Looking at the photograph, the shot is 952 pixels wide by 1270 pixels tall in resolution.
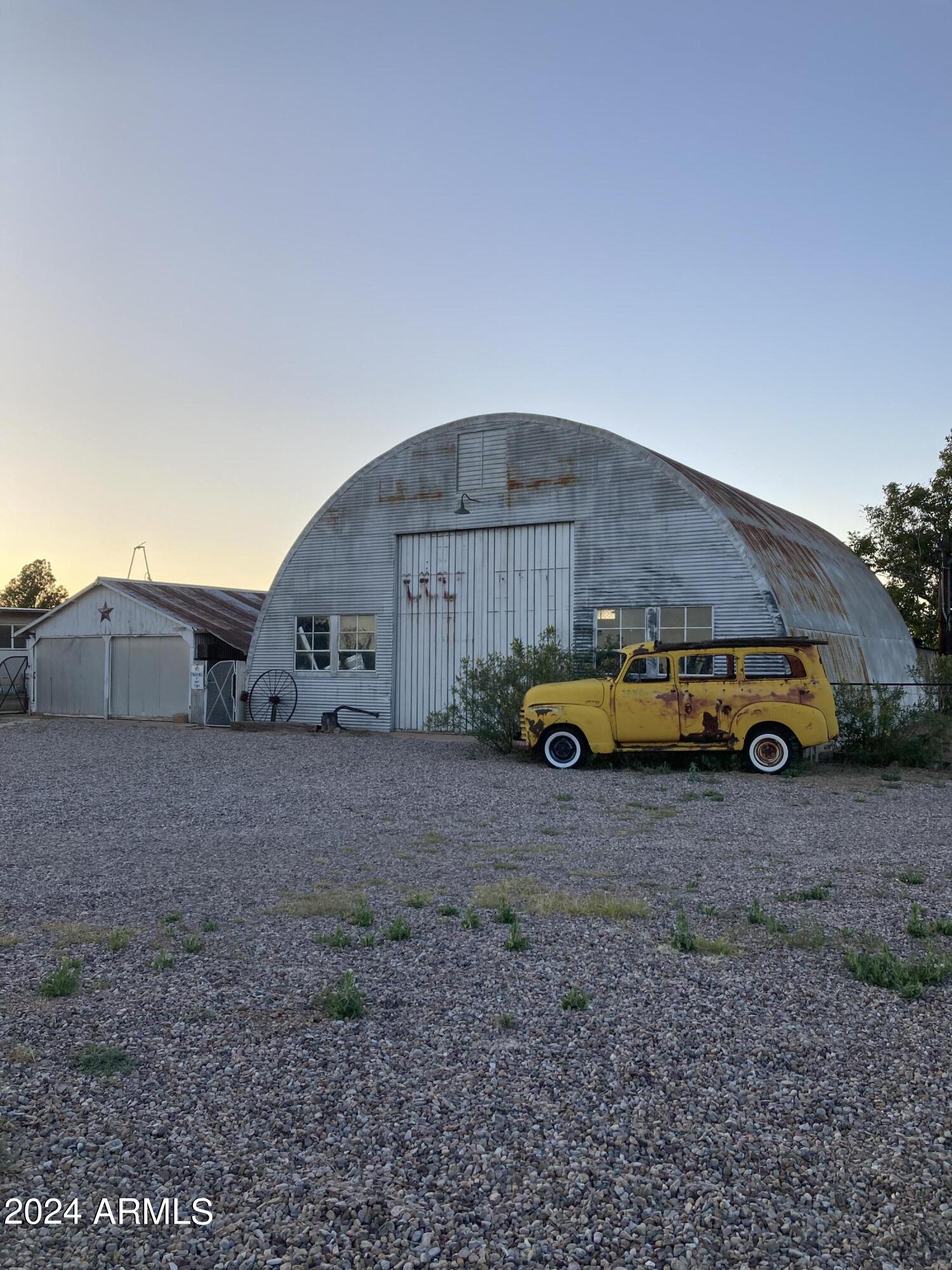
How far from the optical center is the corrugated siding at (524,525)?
19.9 meters

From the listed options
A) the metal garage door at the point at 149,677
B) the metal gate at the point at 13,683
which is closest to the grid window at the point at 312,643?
the metal garage door at the point at 149,677

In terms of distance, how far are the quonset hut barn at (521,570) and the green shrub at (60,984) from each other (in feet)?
51.5

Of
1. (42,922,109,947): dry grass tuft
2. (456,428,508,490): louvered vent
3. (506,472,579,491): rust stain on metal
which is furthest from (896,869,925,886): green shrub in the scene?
(456,428,508,490): louvered vent

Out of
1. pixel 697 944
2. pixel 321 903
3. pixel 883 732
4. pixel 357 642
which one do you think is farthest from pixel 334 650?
pixel 697 944

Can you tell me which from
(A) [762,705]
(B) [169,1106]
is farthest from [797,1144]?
(A) [762,705]

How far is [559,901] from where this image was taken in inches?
296

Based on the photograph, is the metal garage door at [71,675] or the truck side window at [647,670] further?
the metal garage door at [71,675]

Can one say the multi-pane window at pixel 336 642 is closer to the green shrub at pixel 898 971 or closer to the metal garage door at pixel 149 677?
the metal garage door at pixel 149 677

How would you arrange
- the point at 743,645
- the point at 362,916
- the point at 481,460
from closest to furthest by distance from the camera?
the point at 362,916
the point at 743,645
the point at 481,460

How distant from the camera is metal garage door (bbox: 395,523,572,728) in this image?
21906mm

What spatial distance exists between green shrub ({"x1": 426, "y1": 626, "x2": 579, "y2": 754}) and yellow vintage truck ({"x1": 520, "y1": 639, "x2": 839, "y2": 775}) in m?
2.10

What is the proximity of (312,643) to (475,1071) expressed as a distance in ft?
68.4

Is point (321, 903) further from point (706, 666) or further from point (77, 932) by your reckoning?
point (706, 666)

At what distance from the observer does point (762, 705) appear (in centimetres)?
1565
